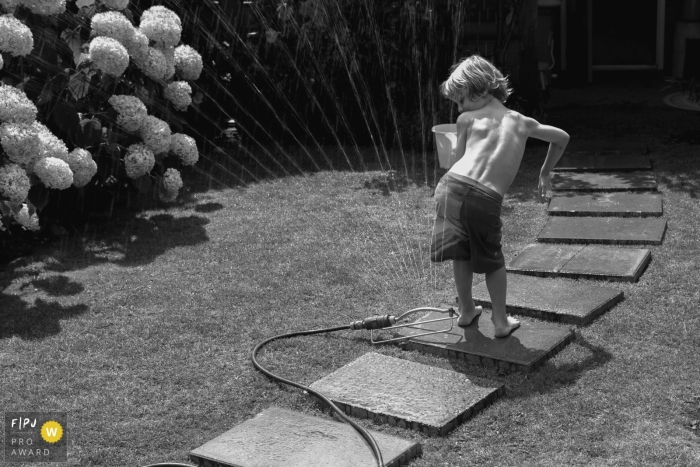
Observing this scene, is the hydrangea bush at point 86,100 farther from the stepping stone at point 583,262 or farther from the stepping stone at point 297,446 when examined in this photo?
the stepping stone at point 583,262

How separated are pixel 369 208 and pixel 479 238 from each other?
3075 mm

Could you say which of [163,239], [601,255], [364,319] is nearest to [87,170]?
[163,239]

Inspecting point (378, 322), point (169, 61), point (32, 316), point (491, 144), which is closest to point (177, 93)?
point (169, 61)

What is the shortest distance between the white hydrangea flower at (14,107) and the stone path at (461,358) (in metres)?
2.91

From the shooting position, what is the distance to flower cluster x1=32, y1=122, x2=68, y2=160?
19.6 feet

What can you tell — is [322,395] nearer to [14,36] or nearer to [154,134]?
[14,36]

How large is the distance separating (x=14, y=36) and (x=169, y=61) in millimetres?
1635

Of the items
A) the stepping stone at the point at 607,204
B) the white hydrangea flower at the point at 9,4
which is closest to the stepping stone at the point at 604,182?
the stepping stone at the point at 607,204

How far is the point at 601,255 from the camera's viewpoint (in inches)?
227

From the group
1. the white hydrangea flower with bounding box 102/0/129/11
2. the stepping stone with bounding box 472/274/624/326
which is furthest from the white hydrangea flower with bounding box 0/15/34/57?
the stepping stone with bounding box 472/274/624/326

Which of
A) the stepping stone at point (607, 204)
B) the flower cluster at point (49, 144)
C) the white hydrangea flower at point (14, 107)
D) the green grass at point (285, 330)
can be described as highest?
the white hydrangea flower at point (14, 107)

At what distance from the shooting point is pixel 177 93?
7387mm

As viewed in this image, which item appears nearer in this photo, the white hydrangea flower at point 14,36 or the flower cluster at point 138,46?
the white hydrangea flower at point 14,36

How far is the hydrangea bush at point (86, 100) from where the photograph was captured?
5.81m
